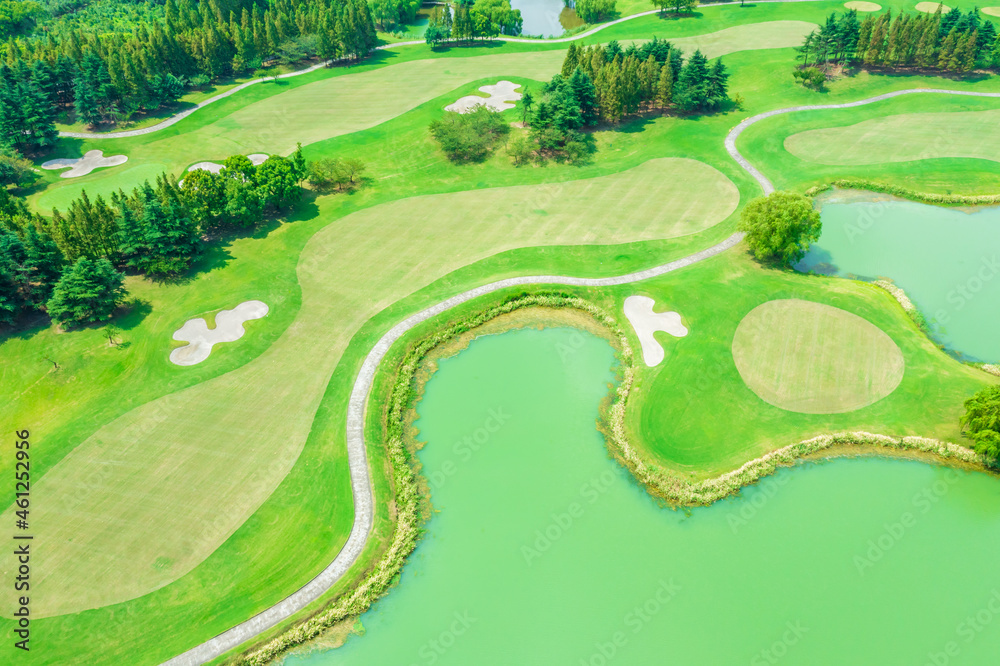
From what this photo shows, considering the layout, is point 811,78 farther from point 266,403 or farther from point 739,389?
point 266,403

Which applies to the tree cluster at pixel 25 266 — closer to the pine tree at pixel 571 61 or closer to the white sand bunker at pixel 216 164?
the white sand bunker at pixel 216 164

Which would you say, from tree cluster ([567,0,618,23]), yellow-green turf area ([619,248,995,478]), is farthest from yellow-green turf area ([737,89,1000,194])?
tree cluster ([567,0,618,23])

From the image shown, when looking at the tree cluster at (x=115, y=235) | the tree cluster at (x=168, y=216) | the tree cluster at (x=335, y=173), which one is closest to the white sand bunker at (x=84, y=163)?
the tree cluster at (x=115, y=235)

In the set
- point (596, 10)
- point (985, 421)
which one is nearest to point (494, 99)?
point (596, 10)

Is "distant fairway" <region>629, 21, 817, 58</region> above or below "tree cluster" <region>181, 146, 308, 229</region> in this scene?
above

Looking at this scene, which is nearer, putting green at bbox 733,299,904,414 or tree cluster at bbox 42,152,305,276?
putting green at bbox 733,299,904,414

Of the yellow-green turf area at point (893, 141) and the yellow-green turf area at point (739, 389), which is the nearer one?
the yellow-green turf area at point (739, 389)

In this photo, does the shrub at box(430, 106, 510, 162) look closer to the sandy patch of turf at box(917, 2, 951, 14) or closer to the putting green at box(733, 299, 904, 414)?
the putting green at box(733, 299, 904, 414)
